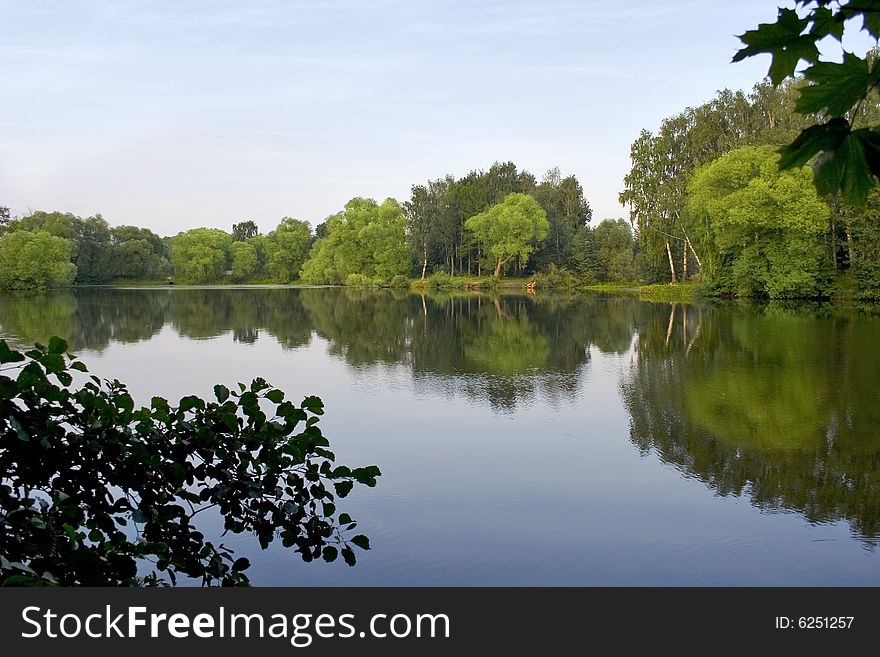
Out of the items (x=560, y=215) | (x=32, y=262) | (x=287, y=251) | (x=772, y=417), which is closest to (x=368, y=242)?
(x=560, y=215)

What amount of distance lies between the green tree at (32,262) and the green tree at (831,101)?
82783mm

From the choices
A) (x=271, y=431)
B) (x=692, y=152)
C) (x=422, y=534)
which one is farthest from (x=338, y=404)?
(x=692, y=152)

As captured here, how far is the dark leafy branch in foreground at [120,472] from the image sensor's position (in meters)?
2.76

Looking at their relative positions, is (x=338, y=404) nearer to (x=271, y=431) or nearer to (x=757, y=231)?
(x=271, y=431)

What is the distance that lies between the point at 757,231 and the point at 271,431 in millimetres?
43757

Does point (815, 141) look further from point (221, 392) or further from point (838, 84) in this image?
point (221, 392)

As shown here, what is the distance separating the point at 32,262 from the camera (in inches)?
2899

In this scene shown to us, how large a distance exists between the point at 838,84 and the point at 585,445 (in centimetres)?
972

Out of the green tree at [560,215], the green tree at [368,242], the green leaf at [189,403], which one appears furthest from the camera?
the green tree at [368,242]

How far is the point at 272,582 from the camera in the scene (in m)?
6.43

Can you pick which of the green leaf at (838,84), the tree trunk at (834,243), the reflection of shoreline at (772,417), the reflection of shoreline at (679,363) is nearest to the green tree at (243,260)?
the reflection of shoreline at (679,363)

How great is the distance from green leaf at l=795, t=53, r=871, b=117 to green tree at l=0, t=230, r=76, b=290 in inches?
3263

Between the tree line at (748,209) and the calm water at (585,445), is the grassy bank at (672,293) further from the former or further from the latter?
the calm water at (585,445)

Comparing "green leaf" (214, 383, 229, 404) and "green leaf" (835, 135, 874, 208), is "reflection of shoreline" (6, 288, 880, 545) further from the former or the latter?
"green leaf" (835, 135, 874, 208)
